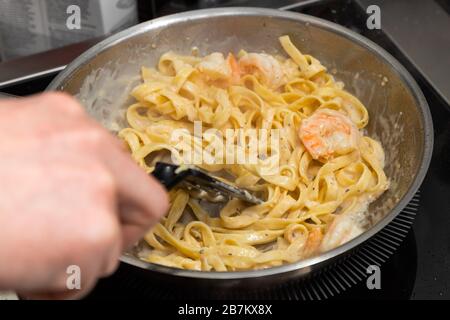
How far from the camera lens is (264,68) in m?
2.30

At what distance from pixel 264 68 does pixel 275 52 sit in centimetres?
18

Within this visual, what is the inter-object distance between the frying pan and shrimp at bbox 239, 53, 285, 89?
117 millimetres

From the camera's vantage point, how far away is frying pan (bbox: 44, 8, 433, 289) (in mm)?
2014

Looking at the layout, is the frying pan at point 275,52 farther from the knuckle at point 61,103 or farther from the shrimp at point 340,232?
the knuckle at point 61,103

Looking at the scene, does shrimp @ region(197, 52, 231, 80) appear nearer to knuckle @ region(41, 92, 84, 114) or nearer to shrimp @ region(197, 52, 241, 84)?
shrimp @ region(197, 52, 241, 84)

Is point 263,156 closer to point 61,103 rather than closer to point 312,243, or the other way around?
point 312,243

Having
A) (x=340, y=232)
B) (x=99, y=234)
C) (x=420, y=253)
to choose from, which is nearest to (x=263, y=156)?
(x=340, y=232)

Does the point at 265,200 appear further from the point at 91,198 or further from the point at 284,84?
the point at 91,198

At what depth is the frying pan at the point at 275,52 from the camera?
2014 mm

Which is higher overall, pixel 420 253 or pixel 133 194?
pixel 133 194

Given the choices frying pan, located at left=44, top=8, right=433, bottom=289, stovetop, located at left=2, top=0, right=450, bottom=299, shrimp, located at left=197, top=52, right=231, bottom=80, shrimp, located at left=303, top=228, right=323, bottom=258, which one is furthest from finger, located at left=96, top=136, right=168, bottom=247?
shrimp, located at left=197, top=52, right=231, bottom=80

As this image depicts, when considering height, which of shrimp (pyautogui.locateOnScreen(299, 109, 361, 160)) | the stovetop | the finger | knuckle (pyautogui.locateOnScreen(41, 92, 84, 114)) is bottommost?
the stovetop

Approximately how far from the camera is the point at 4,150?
864 millimetres
